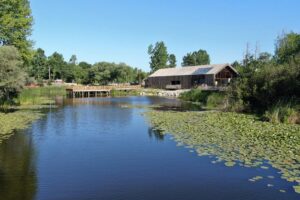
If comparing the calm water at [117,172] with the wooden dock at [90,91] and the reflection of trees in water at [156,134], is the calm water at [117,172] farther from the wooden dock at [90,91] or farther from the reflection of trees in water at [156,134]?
the wooden dock at [90,91]

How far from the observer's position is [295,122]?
23266 millimetres

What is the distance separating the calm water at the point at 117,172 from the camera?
10555mm

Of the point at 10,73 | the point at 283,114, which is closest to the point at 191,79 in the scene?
the point at 10,73

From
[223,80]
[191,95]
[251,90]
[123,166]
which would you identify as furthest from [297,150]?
[223,80]

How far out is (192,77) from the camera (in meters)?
84.7

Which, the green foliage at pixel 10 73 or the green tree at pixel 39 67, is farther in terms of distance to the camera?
the green tree at pixel 39 67

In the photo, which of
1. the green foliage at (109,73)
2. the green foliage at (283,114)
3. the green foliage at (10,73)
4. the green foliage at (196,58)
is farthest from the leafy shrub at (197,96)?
the green foliage at (196,58)

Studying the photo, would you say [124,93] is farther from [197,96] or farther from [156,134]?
[156,134]

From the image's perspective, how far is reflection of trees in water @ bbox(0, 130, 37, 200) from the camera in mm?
10602

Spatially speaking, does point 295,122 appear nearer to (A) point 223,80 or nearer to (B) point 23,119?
(B) point 23,119

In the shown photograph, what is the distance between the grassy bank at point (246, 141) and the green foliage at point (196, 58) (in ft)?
429

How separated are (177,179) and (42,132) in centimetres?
1277

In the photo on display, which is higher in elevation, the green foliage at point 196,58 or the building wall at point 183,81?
the green foliage at point 196,58

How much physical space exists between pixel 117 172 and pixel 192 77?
2876 inches
